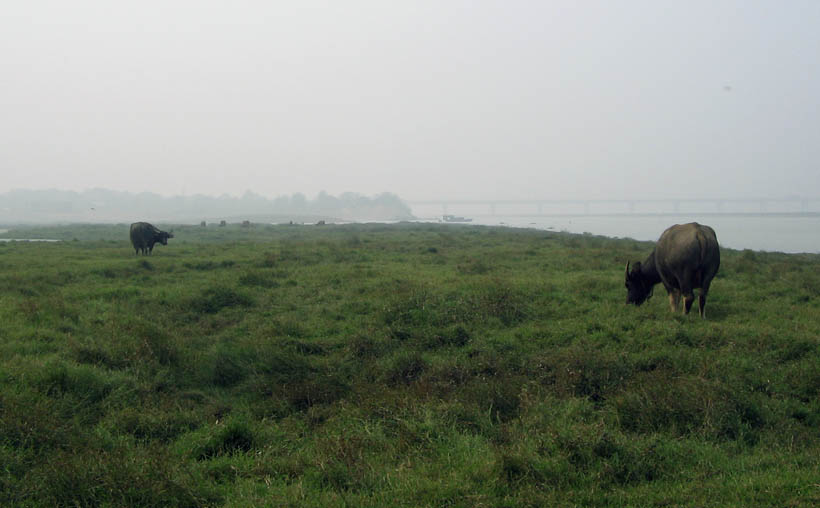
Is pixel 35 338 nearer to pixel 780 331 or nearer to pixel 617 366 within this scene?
pixel 617 366

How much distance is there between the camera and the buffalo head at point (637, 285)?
11.4m

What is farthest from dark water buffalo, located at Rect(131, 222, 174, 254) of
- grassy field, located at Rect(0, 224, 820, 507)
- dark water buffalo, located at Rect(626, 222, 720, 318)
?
dark water buffalo, located at Rect(626, 222, 720, 318)

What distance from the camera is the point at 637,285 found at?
11539 mm

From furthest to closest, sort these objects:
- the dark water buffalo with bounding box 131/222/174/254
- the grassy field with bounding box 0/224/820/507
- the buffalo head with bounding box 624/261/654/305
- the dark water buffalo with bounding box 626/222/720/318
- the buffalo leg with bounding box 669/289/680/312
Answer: the dark water buffalo with bounding box 131/222/174/254 → the buffalo head with bounding box 624/261/654/305 → the buffalo leg with bounding box 669/289/680/312 → the dark water buffalo with bounding box 626/222/720/318 → the grassy field with bounding box 0/224/820/507

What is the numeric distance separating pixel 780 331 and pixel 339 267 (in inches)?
458

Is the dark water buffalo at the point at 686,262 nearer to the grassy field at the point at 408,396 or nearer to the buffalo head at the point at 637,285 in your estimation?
the buffalo head at the point at 637,285

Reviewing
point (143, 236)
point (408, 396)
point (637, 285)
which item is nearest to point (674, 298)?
point (637, 285)

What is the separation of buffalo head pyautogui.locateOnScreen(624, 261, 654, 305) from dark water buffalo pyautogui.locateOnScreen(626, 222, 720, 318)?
0.11ft

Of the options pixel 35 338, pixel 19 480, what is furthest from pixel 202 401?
pixel 35 338

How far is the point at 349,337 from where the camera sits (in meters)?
8.88

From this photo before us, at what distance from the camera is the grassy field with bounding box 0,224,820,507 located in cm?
432

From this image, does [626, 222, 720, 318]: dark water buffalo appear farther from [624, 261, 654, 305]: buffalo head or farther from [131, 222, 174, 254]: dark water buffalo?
[131, 222, 174, 254]: dark water buffalo

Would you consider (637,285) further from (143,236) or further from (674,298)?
(143,236)

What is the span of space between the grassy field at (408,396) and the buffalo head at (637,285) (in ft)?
1.04
